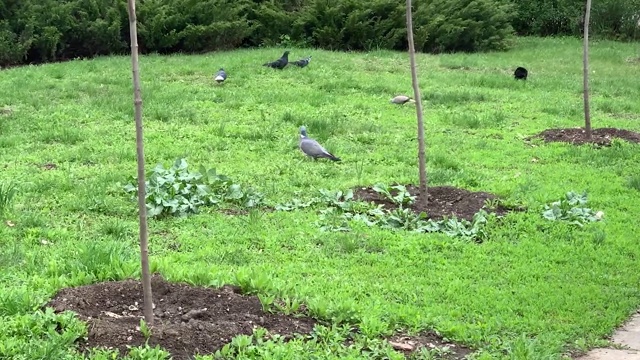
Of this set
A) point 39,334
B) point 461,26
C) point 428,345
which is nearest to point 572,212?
point 428,345

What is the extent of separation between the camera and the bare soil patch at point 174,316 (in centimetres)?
424

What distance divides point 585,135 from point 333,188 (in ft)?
13.4

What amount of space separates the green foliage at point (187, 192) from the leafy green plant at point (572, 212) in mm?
2450

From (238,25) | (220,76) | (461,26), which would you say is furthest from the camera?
(461,26)

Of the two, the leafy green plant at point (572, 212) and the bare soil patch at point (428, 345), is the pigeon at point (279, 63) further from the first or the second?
the bare soil patch at point (428, 345)

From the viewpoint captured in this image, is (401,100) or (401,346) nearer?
(401,346)

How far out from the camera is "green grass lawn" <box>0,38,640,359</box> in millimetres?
5012

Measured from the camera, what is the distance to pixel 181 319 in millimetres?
4566

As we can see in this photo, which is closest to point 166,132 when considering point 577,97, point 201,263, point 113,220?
point 113,220

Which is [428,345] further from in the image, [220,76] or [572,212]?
[220,76]

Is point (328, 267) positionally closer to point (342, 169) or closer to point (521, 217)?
point (521, 217)

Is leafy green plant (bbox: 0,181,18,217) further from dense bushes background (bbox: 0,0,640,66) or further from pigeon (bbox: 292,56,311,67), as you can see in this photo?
dense bushes background (bbox: 0,0,640,66)

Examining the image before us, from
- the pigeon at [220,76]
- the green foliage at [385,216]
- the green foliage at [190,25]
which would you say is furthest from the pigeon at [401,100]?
the green foliage at [190,25]

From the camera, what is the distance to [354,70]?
15.5 m
